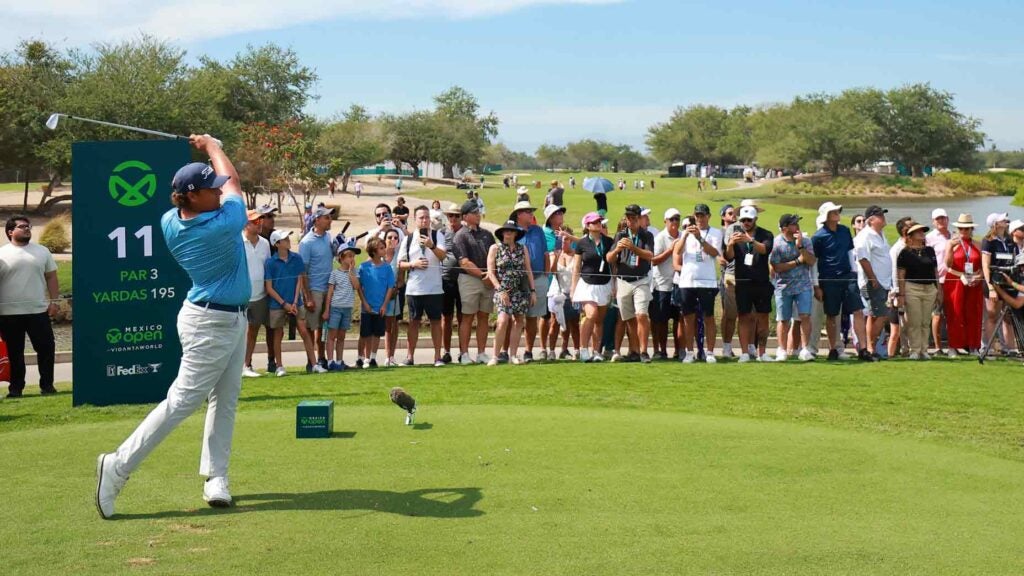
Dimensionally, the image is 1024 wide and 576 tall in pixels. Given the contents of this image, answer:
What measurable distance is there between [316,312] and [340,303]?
15.4 inches

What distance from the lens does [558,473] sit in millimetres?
7238

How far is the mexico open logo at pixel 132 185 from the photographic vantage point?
11508 mm

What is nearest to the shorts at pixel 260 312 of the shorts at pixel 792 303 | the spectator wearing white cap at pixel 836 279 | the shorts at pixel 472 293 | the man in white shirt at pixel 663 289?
the shorts at pixel 472 293

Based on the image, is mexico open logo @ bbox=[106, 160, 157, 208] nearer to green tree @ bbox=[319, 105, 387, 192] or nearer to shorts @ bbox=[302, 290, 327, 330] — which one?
shorts @ bbox=[302, 290, 327, 330]

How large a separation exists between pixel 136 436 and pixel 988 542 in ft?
16.0

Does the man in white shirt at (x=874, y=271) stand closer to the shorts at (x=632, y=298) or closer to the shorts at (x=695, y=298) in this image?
the shorts at (x=695, y=298)

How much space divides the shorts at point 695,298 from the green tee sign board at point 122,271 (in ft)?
22.0

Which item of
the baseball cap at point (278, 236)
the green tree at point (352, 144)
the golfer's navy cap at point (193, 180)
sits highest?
the green tree at point (352, 144)

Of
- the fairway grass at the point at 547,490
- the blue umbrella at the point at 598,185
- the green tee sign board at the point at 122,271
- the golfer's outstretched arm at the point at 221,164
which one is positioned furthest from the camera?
the blue umbrella at the point at 598,185

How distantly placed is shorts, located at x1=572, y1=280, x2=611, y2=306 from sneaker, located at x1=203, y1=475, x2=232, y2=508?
8.94 m

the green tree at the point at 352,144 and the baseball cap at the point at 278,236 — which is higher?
the green tree at the point at 352,144

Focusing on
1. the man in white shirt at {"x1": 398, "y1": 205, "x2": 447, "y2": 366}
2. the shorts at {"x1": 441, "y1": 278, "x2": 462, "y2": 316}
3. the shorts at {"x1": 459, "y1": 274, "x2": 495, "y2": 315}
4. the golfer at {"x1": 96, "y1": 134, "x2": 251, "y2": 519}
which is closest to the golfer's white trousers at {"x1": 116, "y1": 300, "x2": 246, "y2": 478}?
the golfer at {"x1": 96, "y1": 134, "x2": 251, "y2": 519}

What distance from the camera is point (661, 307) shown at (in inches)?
604

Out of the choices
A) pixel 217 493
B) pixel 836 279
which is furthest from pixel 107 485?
pixel 836 279
